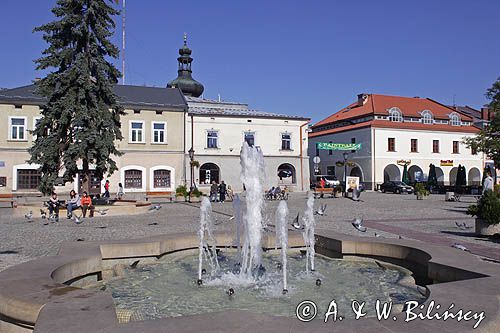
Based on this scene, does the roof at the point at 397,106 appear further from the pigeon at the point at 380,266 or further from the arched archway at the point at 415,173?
the pigeon at the point at 380,266

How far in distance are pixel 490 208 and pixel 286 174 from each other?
3484cm

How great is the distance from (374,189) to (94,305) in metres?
48.3

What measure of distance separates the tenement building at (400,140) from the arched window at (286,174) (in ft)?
18.0

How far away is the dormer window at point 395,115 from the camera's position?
174ft

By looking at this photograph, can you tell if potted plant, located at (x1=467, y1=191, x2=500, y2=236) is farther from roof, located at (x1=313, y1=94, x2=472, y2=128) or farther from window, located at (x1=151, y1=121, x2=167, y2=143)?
roof, located at (x1=313, y1=94, x2=472, y2=128)

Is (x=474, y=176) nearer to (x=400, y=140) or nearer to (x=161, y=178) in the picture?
(x=400, y=140)

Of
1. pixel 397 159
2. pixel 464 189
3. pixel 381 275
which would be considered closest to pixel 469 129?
pixel 397 159

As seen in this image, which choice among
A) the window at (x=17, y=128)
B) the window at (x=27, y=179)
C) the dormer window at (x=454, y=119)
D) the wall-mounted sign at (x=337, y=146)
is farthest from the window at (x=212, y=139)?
the dormer window at (x=454, y=119)

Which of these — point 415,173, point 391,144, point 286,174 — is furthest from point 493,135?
point 286,174

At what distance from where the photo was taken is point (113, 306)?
4188mm

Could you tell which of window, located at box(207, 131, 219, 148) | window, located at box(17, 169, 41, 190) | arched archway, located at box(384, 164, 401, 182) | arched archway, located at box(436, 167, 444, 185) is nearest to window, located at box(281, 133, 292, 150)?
window, located at box(207, 131, 219, 148)

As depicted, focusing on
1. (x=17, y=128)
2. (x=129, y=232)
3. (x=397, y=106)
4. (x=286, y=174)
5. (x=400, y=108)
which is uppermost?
(x=397, y=106)

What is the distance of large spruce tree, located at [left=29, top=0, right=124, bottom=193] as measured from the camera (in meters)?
21.6

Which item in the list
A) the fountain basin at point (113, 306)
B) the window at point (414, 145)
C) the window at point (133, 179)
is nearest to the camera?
the fountain basin at point (113, 306)
